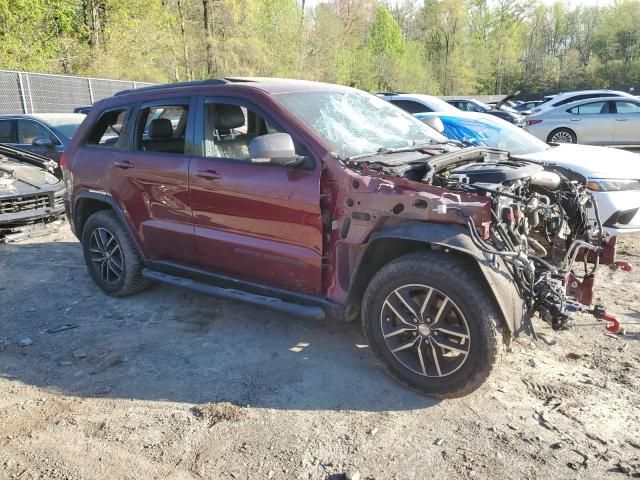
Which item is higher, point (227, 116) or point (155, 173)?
point (227, 116)

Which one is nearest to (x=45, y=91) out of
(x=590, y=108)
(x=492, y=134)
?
(x=492, y=134)

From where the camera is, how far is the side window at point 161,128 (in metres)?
4.49

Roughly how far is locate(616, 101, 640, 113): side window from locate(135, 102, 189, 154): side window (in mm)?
13577

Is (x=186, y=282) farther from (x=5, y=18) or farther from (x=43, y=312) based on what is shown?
(x=5, y=18)

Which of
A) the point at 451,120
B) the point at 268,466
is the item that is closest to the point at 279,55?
the point at 451,120

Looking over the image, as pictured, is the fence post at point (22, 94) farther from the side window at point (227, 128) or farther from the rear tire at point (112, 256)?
the side window at point (227, 128)

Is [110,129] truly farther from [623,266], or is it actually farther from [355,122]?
[623,266]

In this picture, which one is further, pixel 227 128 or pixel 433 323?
pixel 227 128

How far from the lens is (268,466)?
2.74 m

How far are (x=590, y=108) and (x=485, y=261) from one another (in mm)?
13560

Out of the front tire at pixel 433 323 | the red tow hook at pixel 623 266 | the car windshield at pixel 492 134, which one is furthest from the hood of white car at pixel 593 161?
the front tire at pixel 433 323

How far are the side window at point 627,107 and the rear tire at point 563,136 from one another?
51.2 inches

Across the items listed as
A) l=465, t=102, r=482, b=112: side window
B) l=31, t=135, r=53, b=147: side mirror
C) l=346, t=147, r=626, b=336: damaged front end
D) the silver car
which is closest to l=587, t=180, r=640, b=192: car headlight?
l=346, t=147, r=626, b=336: damaged front end

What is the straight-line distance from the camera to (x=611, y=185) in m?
5.60
